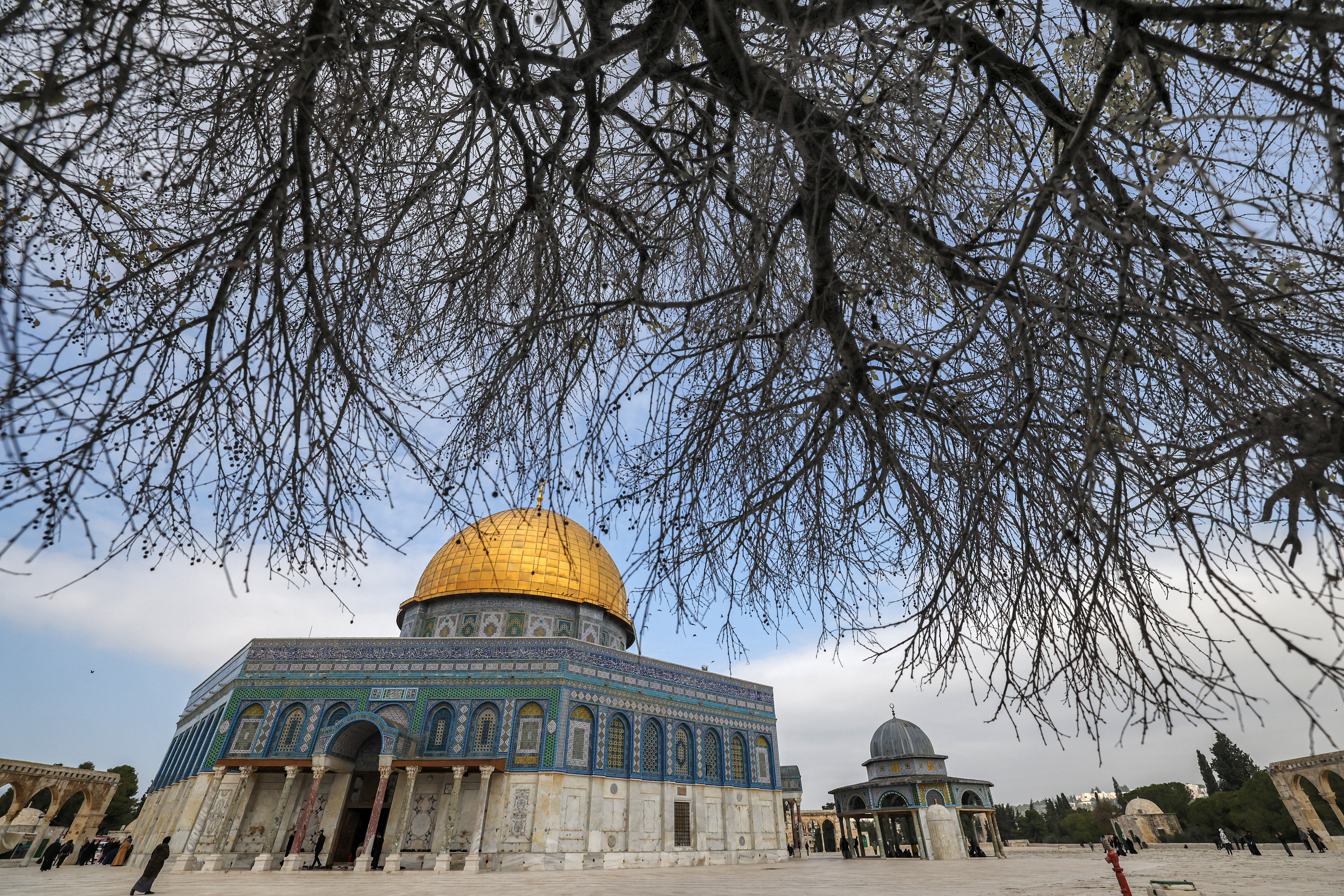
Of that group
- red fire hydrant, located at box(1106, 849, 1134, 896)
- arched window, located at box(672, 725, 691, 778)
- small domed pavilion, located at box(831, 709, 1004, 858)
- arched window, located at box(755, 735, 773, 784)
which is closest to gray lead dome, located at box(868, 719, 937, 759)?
small domed pavilion, located at box(831, 709, 1004, 858)

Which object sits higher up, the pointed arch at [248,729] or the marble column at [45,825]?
the pointed arch at [248,729]

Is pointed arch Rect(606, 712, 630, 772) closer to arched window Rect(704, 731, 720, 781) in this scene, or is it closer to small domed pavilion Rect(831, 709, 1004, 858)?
arched window Rect(704, 731, 720, 781)

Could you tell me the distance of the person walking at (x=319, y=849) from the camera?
53.0 feet

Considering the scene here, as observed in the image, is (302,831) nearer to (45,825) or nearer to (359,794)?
(359,794)

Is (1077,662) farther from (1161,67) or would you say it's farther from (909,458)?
(1161,67)

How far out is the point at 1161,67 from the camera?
3238 millimetres

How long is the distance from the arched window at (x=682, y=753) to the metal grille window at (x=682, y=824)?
0.82m

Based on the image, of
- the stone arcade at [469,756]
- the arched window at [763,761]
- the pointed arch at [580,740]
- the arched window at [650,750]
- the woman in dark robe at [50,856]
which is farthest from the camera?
the arched window at [763,761]

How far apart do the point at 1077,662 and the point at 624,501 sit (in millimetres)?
2460

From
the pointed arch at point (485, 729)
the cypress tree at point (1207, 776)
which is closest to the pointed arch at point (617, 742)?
the pointed arch at point (485, 729)

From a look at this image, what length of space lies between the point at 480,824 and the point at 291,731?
5.88 metres

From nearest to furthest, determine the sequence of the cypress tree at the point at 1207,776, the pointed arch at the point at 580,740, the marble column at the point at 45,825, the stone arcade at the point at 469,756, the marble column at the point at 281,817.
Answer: the marble column at the point at 281,817
the stone arcade at the point at 469,756
the pointed arch at the point at 580,740
the marble column at the point at 45,825
the cypress tree at the point at 1207,776

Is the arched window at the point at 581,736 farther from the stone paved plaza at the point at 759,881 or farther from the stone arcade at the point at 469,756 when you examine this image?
the stone paved plaza at the point at 759,881

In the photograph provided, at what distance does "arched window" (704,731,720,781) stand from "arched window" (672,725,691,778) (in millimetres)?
632
